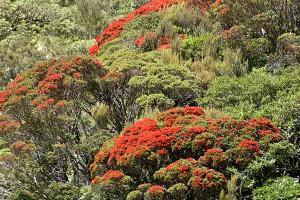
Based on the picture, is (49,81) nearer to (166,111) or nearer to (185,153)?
(166,111)

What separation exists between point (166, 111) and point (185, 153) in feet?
5.11

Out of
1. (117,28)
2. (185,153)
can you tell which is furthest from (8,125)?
(117,28)

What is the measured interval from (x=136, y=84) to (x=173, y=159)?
4002 mm

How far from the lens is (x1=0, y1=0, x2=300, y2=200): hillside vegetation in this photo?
8.22 meters

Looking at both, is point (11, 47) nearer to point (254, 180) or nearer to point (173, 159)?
point (173, 159)

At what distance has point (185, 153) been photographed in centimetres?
873

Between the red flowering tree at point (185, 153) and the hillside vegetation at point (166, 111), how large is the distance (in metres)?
0.02

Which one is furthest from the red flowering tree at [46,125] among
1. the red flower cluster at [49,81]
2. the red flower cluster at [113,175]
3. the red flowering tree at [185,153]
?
the red flower cluster at [113,175]

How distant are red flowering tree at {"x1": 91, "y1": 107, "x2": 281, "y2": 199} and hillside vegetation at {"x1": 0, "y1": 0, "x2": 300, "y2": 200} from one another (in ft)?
0.08

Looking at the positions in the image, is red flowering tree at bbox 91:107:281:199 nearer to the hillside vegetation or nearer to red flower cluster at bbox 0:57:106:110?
the hillside vegetation

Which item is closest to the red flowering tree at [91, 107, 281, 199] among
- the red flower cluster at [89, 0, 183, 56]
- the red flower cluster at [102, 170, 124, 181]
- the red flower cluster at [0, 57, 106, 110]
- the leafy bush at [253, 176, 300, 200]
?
the red flower cluster at [102, 170, 124, 181]

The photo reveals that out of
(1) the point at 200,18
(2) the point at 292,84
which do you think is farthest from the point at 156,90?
(1) the point at 200,18

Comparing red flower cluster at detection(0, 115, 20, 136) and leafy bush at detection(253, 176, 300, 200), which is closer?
leafy bush at detection(253, 176, 300, 200)

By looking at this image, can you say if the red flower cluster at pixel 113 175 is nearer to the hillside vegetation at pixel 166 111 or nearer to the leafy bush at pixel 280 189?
the hillside vegetation at pixel 166 111
